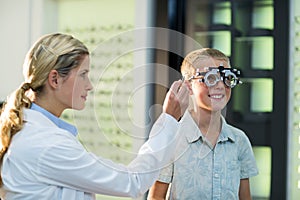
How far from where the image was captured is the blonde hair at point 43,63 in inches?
45.9

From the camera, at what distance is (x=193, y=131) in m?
1.36

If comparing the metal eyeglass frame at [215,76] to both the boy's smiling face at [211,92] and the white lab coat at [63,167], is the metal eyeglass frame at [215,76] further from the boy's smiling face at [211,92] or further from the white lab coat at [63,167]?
the white lab coat at [63,167]

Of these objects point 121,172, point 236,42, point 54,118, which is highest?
point 236,42

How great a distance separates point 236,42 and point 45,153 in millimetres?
1649

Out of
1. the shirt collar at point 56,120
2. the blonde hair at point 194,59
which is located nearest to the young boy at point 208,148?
the blonde hair at point 194,59

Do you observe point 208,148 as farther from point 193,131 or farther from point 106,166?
point 106,166

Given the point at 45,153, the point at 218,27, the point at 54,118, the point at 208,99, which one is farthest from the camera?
the point at 218,27

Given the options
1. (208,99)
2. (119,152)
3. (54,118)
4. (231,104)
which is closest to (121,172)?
(119,152)

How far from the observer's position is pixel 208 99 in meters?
1.34

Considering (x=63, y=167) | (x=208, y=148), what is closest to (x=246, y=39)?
(x=208, y=148)

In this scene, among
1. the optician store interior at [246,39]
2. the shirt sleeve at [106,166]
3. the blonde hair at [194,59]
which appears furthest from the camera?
the optician store interior at [246,39]

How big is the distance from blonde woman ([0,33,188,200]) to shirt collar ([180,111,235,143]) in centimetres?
8

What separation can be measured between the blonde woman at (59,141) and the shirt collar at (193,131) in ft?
0.26

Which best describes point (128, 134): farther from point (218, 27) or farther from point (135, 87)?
point (218, 27)
